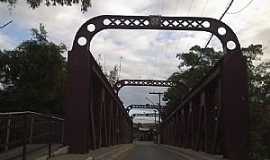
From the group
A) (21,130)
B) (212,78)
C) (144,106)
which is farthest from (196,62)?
(21,130)

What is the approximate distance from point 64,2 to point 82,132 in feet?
35.7

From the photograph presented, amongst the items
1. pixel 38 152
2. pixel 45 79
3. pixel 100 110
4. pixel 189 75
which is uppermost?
pixel 189 75

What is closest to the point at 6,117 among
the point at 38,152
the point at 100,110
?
the point at 38,152

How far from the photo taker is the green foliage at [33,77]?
3994cm

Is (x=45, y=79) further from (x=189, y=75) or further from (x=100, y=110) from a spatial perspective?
(x=189, y=75)

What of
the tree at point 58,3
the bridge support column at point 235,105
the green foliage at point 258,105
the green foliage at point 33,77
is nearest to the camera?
the tree at point 58,3

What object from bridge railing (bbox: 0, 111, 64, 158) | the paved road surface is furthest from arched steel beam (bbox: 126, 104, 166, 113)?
bridge railing (bbox: 0, 111, 64, 158)

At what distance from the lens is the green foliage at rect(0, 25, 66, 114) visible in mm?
39938

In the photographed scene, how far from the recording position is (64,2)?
1052 cm

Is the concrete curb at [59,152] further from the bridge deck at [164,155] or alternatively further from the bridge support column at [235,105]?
the bridge support column at [235,105]

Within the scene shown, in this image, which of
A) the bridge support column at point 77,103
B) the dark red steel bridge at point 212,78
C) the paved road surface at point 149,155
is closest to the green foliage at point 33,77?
the paved road surface at point 149,155

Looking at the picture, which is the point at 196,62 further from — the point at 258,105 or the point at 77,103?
the point at 77,103

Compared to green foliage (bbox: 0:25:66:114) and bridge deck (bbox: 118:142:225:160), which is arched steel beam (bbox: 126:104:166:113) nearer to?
green foliage (bbox: 0:25:66:114)

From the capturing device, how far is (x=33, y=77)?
136 feet
